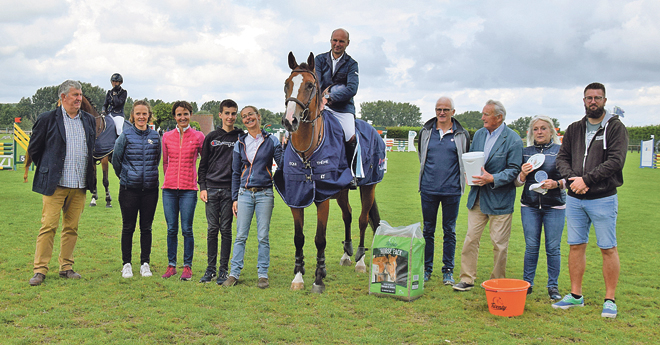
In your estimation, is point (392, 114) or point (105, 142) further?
point (392, 114)

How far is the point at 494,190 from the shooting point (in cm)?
505

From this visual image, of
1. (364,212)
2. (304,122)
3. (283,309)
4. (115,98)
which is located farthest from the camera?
(115,98)

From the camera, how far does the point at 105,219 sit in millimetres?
9258

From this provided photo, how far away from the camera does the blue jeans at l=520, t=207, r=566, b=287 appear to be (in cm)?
491

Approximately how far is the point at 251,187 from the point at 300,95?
1206 millimetres

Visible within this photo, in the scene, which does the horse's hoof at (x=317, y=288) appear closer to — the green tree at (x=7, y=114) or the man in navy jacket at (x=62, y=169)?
the man in navy jacket at (x=62, y=169)

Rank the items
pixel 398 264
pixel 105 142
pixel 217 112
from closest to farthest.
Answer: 1. pixel 398 264
2. pixel 105 142
3. pixel 217 112

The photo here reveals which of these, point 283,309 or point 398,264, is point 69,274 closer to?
point 283,309

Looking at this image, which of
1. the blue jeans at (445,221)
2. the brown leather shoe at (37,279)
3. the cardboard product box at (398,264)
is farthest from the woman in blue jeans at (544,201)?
the brown leather shoe at (37,279)

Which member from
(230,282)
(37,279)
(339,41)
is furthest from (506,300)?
(37,279)

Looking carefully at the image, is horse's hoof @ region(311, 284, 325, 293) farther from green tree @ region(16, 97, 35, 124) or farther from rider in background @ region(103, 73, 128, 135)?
green tree @ region(16, 97, 35, 124)

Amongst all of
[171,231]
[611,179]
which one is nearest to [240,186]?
[171,231]

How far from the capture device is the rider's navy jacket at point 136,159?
542 centimetres

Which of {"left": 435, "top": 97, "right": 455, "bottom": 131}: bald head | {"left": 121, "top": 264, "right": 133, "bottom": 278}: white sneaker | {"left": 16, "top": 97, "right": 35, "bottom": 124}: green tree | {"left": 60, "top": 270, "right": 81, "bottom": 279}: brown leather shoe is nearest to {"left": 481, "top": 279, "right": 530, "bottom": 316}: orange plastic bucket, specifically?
{"left": 435, "top": 97, "right": 455, "bottom": 131}: bald head
